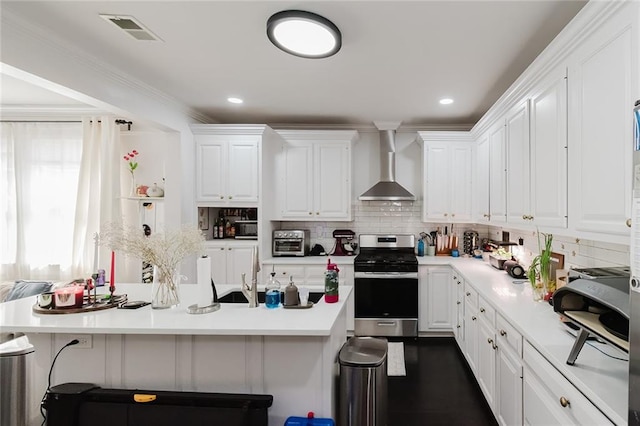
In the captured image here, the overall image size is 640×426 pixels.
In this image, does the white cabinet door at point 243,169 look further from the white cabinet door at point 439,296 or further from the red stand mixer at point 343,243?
the white cabinet door at point 439,296

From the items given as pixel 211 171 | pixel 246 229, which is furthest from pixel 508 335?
pixel 211 171

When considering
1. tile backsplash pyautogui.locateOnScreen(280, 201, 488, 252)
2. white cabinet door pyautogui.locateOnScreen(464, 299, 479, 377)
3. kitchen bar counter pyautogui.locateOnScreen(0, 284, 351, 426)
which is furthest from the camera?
tile backsplash pyautogui.locateOnScreen(280, 201, 488, 252)

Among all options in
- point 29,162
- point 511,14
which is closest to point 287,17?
point 511,14

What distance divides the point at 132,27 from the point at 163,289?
172 cm

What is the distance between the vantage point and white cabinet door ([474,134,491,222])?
3.49 m

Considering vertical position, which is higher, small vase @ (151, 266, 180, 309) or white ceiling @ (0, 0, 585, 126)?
white ceiling @ (0, 0, 585, 126)

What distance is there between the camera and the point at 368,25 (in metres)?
2.03

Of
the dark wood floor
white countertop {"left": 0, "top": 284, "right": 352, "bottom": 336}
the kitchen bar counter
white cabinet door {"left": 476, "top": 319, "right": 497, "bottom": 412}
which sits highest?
white countertop {"left": 0, "top": 284, "right": 352, "bottom": 336}

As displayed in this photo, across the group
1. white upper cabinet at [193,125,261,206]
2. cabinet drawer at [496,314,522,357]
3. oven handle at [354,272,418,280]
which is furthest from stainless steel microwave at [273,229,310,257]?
cabinet drawer at [496,314,522,357]

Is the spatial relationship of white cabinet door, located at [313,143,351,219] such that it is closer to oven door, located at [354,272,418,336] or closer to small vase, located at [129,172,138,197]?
oven door, located at [354,272,418,336]

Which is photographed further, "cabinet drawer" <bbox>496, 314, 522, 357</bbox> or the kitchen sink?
the kitchen sink

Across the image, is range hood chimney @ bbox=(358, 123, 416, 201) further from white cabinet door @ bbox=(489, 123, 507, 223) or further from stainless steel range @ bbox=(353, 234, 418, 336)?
white cabinet door @ bbox=(489, 123, 507, 223)

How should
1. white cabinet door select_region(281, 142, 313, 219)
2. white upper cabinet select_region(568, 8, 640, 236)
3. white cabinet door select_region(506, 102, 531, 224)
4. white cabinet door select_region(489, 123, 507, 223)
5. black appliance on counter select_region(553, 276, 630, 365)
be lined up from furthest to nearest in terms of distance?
white cabinet door select_region(281, 142, 313, 219)
white cabinet door select_region(489, 123, 507, 223)
white cabinet door select_region(506, 102, 531, 224)
white upper cabinet select_region(568, 8, 640, 236)
black appliance on counter select_region(553, 276, 630, 365)

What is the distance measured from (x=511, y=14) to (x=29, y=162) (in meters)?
5.10
